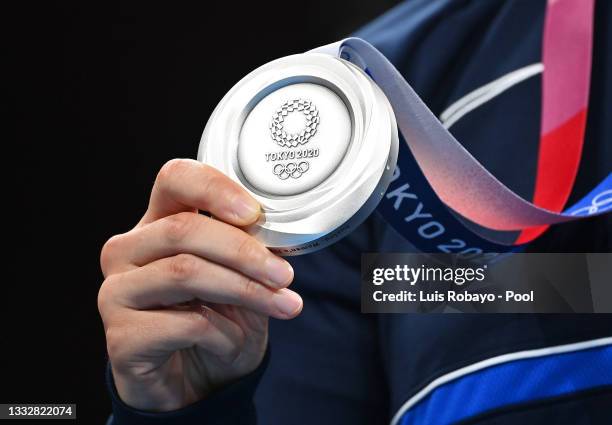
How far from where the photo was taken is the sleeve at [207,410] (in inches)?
26.6

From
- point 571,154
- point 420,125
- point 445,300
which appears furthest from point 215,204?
point 571,154

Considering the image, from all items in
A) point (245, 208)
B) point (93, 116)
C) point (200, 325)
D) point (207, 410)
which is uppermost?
A: point (93, 116)

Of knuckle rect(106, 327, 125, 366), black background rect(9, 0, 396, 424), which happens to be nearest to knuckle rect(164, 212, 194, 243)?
knuckle rect(106, 327, 125, 366)

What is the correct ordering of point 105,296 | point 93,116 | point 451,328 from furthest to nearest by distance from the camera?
point 93,116, point 451,328, point 105,296

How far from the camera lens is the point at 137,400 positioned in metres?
0.68

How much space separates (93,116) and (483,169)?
0.65 m

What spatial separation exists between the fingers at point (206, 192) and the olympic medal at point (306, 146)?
0.05 ft

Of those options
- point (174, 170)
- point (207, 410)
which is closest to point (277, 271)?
point (174, 170)

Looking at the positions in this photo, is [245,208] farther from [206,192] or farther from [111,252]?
[111,252]

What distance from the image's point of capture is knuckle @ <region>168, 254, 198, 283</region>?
545 mm

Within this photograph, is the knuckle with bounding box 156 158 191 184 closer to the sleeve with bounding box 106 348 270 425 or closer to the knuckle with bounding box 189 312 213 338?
the knuckle with bounding box 189 312 213 338

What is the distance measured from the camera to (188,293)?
56 cm

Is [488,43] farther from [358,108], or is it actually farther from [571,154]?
[358,108]

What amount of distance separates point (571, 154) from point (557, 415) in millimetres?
319
